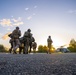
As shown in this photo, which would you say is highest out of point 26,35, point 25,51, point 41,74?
point 26,35

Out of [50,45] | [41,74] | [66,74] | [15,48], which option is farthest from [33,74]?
[50,45]

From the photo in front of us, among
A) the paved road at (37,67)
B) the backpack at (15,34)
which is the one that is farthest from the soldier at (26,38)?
the paved road at (37,67)

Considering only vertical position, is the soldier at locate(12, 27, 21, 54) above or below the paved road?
above

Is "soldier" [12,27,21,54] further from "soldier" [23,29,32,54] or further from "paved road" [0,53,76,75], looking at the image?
"paved road" [0,53,76,75]

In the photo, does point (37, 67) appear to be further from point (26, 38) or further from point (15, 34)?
point (26, 38)

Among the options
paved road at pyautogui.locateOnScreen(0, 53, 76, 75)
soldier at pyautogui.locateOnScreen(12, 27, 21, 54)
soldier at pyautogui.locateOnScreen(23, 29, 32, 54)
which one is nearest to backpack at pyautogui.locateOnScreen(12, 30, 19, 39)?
soldier at pyautogui.locateOnScreen(12, 27, 21, 54)

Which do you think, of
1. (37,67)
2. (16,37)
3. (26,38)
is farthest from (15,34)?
(37,67)

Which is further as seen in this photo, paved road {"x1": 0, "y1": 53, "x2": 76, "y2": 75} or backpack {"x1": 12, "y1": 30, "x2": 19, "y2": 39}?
backpack {"x1": 12, "y1": 30, "x2": 19, "y2": 39}

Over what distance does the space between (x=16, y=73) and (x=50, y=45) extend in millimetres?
24815

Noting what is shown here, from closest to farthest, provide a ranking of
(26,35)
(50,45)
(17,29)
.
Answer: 1. (17,29)
2. (26,35)
3. (50,45)

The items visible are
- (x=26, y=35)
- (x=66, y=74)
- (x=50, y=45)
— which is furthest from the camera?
(x=50, y=45)

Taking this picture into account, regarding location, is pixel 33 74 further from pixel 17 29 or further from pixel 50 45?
pixel 50 45

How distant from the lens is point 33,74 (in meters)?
6.17

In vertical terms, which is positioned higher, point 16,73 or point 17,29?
point 17,29
